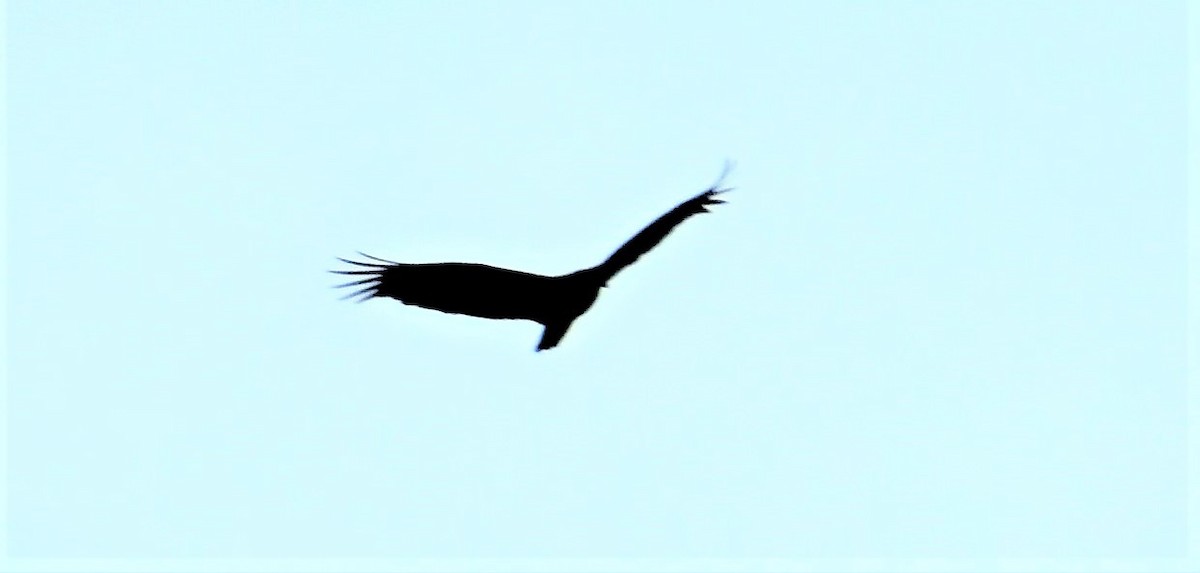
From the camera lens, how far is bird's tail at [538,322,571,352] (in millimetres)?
17328

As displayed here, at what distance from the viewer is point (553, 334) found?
17359mm

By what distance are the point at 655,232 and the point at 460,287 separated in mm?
1605

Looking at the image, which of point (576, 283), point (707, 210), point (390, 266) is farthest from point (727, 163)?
point (390, 266)

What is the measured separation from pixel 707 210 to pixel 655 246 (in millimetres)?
508

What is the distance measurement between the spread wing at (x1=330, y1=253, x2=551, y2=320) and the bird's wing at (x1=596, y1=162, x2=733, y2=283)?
0.54 m

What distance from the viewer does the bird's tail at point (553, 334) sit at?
56.9 feet

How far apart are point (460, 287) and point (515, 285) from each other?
0.43m

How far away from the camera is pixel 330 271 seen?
16438 millimetres

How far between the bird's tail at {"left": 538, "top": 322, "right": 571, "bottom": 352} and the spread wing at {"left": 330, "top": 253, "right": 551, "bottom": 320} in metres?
0.18

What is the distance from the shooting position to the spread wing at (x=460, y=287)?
16.6 metres

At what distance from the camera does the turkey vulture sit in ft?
54.6

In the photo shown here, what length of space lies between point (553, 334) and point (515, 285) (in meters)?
0.64

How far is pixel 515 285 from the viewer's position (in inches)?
667

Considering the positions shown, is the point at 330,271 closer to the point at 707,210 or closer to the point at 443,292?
the point at 443,292
